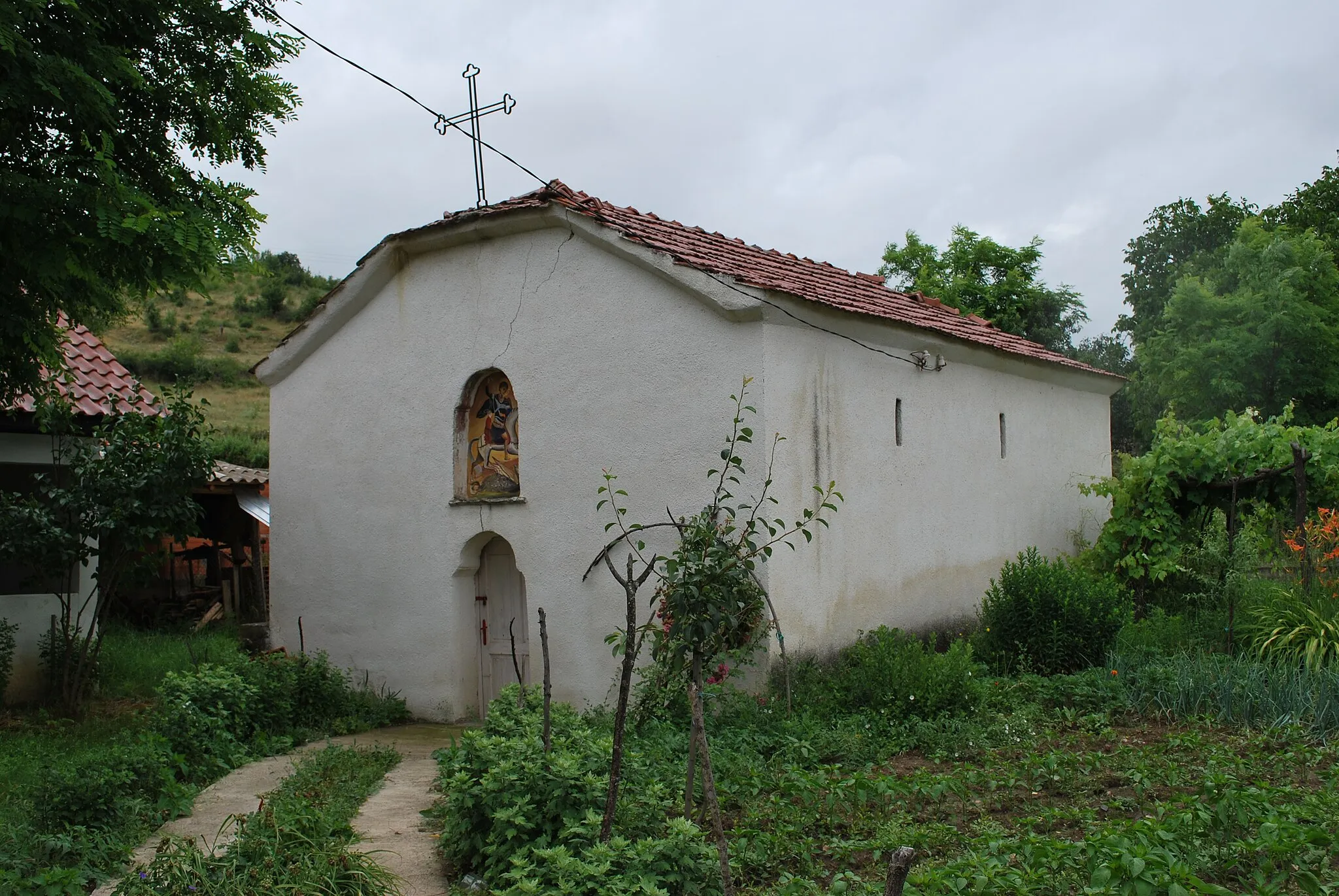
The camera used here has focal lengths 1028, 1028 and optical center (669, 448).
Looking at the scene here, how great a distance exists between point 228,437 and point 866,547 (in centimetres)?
2008

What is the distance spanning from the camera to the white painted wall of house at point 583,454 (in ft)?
29.9

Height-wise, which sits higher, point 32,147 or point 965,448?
point 32,147

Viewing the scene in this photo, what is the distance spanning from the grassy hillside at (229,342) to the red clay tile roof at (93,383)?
40.6 ft

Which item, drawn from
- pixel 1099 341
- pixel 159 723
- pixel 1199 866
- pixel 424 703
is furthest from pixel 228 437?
pixel 1099 341

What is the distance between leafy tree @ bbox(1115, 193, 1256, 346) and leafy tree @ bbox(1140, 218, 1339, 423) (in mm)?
5411

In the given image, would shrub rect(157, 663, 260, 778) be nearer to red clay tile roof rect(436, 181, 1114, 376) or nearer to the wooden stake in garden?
red clay tile roof rect(436, 181, 1114, 376)

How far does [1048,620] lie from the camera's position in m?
10.0

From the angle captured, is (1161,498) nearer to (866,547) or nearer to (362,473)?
(866,547)

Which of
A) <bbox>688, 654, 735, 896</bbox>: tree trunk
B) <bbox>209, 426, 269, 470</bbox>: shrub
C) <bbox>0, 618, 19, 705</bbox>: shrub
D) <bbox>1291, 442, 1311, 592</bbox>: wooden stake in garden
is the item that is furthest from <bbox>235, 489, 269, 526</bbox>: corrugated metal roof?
<bbox>1291, 442, 1311, 592</bbox>: wooden stake in garden

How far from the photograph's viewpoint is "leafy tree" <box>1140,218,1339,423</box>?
27.9 metres

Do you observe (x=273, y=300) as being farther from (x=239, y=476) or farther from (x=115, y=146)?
(x=115, y=146)

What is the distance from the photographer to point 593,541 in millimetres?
9570

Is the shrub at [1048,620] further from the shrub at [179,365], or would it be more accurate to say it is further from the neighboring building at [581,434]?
the shrub at [179,365]

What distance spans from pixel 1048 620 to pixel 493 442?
580cm
